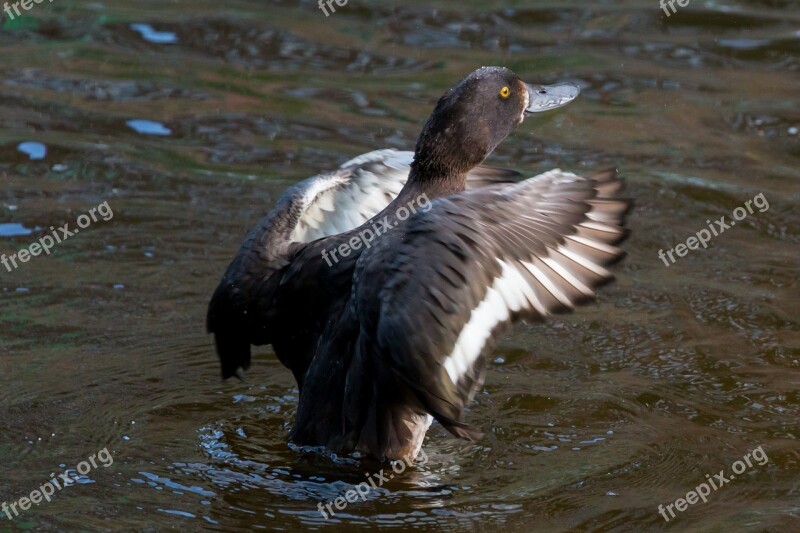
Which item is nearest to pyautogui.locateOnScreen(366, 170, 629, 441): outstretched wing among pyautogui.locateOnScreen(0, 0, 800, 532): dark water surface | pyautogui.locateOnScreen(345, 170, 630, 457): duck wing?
pyautogui.locateOnScreen(345, 170, 630, 457): duck wing

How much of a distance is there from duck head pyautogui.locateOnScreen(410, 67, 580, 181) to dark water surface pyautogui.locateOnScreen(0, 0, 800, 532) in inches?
45.6

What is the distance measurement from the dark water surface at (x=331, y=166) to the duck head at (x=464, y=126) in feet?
3.80

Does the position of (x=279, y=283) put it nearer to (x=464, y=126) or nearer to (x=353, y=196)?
(x=353, y=196)

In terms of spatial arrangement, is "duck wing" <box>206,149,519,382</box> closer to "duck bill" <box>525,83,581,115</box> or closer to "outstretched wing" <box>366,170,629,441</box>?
"duck bill" <box>525,83,581,115</box>

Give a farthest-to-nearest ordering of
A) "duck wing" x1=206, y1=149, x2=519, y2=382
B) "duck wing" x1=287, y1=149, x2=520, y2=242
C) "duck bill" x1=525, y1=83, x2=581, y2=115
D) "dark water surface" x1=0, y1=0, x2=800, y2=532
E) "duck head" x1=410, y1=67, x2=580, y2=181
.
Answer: "duck wing" x1=287, y1=149, x2=520, y2=242, "duck bill" x1=525, y1=83, x2=581, y2=115, "duck head" x1=410, y1=67, x2=580, y2=181, "duck wing" x1=206, y1=149, x2=519, y2=382, "dark water surface" x1=0, y1=0, x2=800, y2=532

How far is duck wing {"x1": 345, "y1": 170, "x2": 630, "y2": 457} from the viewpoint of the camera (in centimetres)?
484

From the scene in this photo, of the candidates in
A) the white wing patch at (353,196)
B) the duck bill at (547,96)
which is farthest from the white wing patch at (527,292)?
the white wing patch at (353,196)

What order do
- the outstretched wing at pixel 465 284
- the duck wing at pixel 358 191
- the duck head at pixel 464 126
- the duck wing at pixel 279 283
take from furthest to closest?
the duck wing at pixel 358 191 < the duck head at pixel 464 126 < the duck wing at pixel 279 283 < the outstretched wing at pixel 465 284

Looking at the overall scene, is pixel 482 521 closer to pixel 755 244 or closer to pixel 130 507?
pixel 130 507

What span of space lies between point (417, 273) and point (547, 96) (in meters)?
1.88

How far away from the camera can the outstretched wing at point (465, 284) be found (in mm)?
4840

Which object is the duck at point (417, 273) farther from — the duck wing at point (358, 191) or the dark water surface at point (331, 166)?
the dark water surface at point (331, 166)

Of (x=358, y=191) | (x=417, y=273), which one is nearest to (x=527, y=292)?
(x=417, y=273)

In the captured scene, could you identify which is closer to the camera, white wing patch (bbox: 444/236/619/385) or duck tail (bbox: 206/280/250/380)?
white wing patch (bbox: 444/236/619/385)
